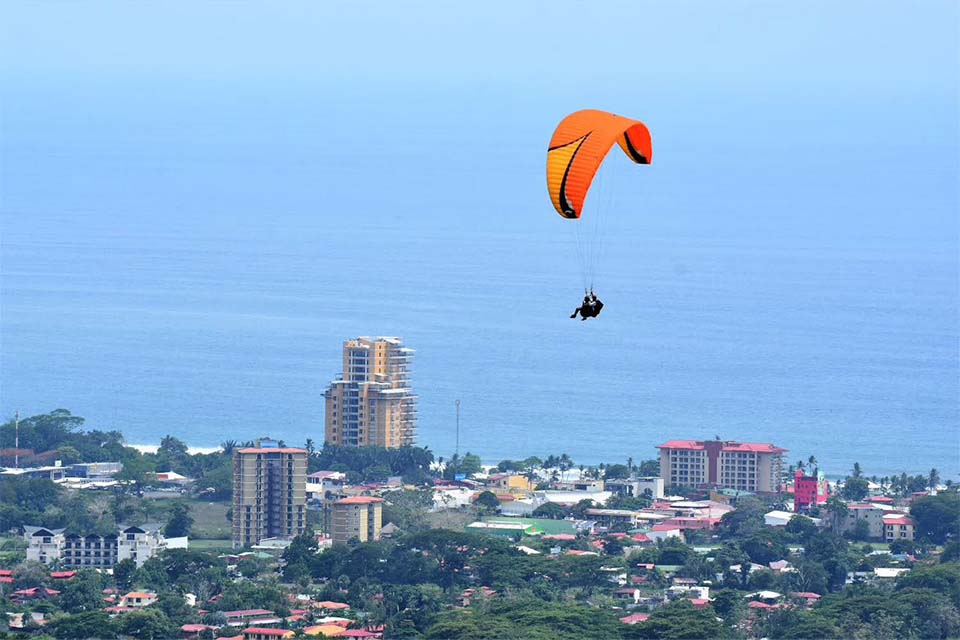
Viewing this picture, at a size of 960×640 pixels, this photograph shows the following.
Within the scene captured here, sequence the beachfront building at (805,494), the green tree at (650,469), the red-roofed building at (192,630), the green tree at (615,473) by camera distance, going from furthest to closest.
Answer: the green tree at (650,469) → the green tree at (615,473) → the beachfront building at (805,494) → the red-roofed building at (192,630)

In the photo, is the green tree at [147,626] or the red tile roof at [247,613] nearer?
the green tree at [147,626]

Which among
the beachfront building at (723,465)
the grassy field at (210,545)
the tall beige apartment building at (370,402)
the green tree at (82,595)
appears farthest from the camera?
the tall beige apartment building at (370,402)

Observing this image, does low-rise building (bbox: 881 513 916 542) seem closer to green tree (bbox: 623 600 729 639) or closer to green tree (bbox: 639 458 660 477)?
green tree (bbox: 639 458 660 477)

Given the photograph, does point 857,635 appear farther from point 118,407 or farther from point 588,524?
point 118,407

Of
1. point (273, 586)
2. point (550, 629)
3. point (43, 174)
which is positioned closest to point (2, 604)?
point (273, 586)

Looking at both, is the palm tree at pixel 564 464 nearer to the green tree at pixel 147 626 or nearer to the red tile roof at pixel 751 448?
the red tile roof at pixel 751 448

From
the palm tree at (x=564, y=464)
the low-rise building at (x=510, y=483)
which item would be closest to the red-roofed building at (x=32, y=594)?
the low-rise building at (x=510, y=483)
